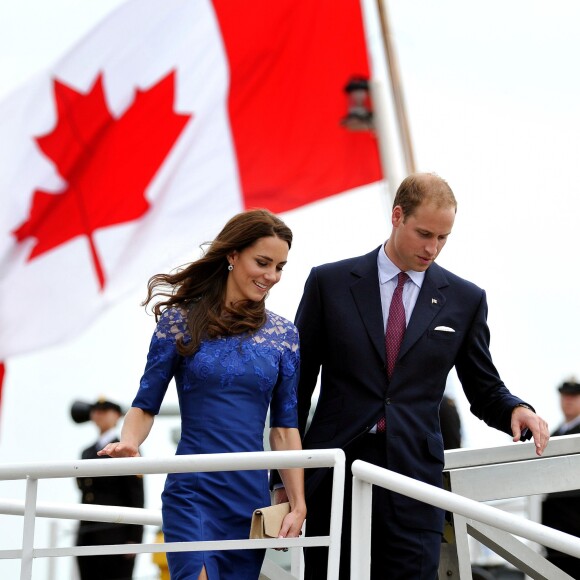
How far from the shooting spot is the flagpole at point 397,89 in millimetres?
11047

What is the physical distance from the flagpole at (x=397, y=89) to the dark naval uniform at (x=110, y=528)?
3299 mm

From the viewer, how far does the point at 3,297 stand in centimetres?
1213

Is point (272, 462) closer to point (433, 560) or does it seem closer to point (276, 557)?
point (433, 560)

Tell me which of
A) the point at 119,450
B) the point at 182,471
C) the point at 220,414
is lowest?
the point at 182,471

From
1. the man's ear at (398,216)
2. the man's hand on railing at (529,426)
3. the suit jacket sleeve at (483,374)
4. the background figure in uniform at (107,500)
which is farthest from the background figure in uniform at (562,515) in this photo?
the man's ear at (398,216)

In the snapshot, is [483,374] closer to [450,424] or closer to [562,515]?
[450,424]

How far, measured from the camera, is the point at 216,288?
15.4 ft

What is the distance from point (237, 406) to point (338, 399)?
→ 464 mm

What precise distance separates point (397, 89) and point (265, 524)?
7.91 metres

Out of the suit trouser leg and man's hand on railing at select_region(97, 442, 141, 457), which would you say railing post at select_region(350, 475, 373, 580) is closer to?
the suit trouser leg

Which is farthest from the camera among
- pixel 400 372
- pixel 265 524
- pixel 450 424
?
pixel 450 424

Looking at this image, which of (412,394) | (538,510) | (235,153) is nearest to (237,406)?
(412,394)

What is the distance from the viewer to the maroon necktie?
473cm

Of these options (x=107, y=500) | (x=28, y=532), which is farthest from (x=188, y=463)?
(x=107, y=500)
